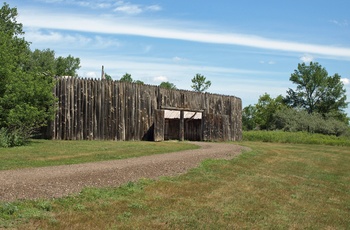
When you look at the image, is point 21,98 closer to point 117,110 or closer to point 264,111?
point 117,110

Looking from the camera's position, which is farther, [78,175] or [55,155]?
[55,155]

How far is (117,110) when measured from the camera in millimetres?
25953

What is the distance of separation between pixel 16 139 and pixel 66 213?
12053 millimetres

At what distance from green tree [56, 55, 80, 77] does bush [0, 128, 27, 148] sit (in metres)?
37.6

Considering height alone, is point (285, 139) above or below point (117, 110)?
below

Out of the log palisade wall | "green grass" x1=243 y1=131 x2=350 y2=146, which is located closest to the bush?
the log palisade wall

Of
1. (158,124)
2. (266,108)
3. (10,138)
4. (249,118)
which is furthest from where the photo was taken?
(249,118)

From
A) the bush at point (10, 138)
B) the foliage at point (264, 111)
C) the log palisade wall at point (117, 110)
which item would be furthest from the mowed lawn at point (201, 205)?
the foliage at point (264, 111)

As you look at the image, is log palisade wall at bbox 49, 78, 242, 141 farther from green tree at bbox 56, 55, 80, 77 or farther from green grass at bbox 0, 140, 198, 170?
green tree at bbox 56, 55, 80, 77

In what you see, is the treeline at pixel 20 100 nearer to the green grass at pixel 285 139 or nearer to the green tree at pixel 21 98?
the green tree at pixel 21 98

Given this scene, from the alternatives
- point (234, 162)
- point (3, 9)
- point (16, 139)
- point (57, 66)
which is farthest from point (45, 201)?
point (57, 66)

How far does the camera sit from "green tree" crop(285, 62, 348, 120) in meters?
68.8

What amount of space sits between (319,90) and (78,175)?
209 feet

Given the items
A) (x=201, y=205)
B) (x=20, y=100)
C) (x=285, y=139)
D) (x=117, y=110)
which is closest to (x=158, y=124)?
(x=117, y=110)
